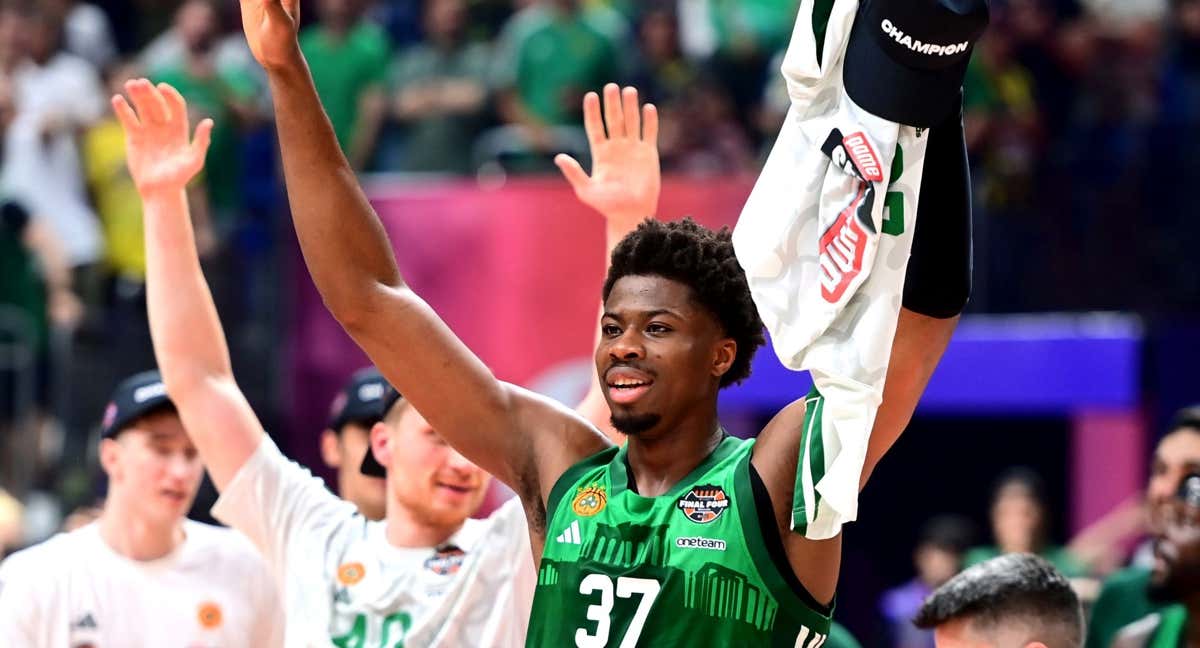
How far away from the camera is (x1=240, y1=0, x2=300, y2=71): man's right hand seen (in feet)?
13.1

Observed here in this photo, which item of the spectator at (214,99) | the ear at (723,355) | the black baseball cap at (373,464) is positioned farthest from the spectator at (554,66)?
the ear at (723,355)

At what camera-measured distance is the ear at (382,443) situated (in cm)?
546

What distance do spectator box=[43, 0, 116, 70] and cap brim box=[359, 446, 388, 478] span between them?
26.7 feet

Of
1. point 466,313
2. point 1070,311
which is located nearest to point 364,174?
point 466,313

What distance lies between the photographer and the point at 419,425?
527 centimetres

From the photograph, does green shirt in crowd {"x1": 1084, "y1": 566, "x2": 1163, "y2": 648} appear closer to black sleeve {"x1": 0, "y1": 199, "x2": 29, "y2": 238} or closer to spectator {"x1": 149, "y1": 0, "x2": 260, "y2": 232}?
spectator {"x1": 149, "y1": 0, "x2": 260, "y2": 232}

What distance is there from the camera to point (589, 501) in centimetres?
389

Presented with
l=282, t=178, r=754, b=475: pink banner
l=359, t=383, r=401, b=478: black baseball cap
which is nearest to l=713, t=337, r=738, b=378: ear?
l=359, t=383, r=401, b=478: black baseball cap

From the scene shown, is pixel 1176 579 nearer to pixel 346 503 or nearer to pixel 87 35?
pixel 346 503

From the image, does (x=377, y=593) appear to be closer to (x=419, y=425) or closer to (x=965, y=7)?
(x=419, y=425)

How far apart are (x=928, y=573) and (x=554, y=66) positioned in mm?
4123

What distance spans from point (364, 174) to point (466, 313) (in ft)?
6.28

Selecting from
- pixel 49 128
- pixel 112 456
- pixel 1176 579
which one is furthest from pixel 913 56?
pixel 49 128

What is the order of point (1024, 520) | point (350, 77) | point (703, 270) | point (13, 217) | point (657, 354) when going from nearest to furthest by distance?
point (657, 354) < point (703, 270) < point (1024, 520) < point (13, 217) < point (350, 77)
